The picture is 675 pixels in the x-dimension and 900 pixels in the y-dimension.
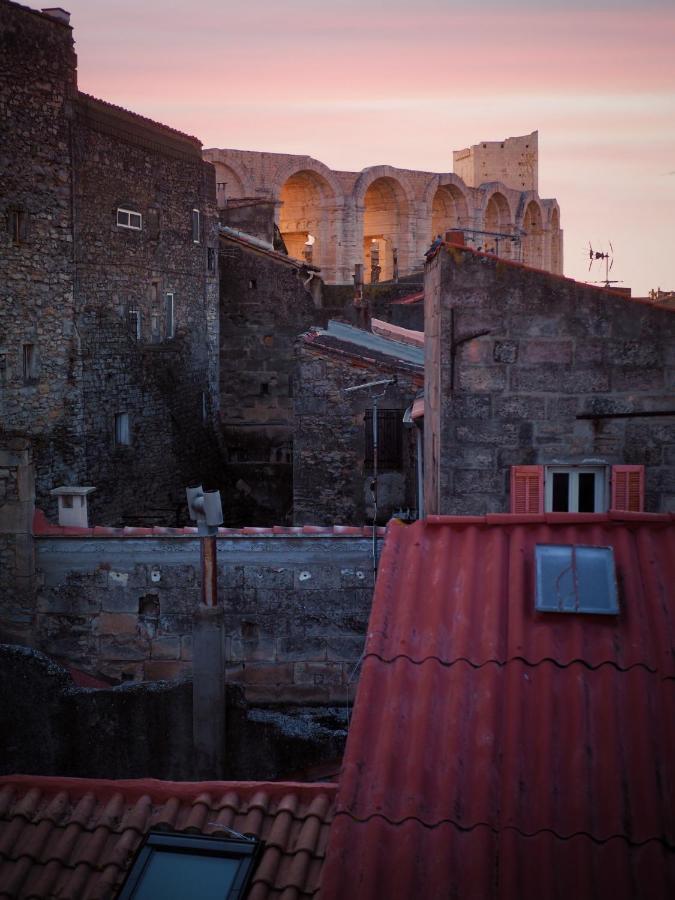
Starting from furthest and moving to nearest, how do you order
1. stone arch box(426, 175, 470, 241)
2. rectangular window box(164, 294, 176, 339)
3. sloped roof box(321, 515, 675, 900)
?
stone arch box(426, 175, 470, 241), rectangular window box(164, 294, 176, 339), sloped roof box(321, 515, 675, 900)

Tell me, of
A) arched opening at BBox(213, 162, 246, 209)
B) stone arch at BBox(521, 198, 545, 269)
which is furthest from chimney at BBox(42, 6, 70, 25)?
stone arch at BBox(521, 198, 545, 269)

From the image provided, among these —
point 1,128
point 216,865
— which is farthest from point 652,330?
point 1,128

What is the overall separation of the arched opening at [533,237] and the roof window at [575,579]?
4426cm

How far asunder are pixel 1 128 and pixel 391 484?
28.8ft

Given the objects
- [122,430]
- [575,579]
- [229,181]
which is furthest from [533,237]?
[575,579]

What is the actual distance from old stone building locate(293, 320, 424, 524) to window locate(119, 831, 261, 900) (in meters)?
12.6

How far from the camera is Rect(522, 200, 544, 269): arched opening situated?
1944 inches

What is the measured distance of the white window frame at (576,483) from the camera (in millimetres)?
11125

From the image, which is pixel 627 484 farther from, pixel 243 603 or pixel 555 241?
pixel 555 241

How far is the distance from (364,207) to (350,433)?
75.6ft

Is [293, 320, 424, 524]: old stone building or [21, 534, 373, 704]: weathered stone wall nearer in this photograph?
[21, 534, 373, 704]: weathered stone wall

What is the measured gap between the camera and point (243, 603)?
1244cm

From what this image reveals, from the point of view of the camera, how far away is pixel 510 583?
20.1 feet

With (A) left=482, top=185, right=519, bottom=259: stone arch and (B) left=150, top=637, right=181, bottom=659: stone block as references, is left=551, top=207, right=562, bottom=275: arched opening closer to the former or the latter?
(A) left=482, top=185, right=519, bottom=259: stone arch
